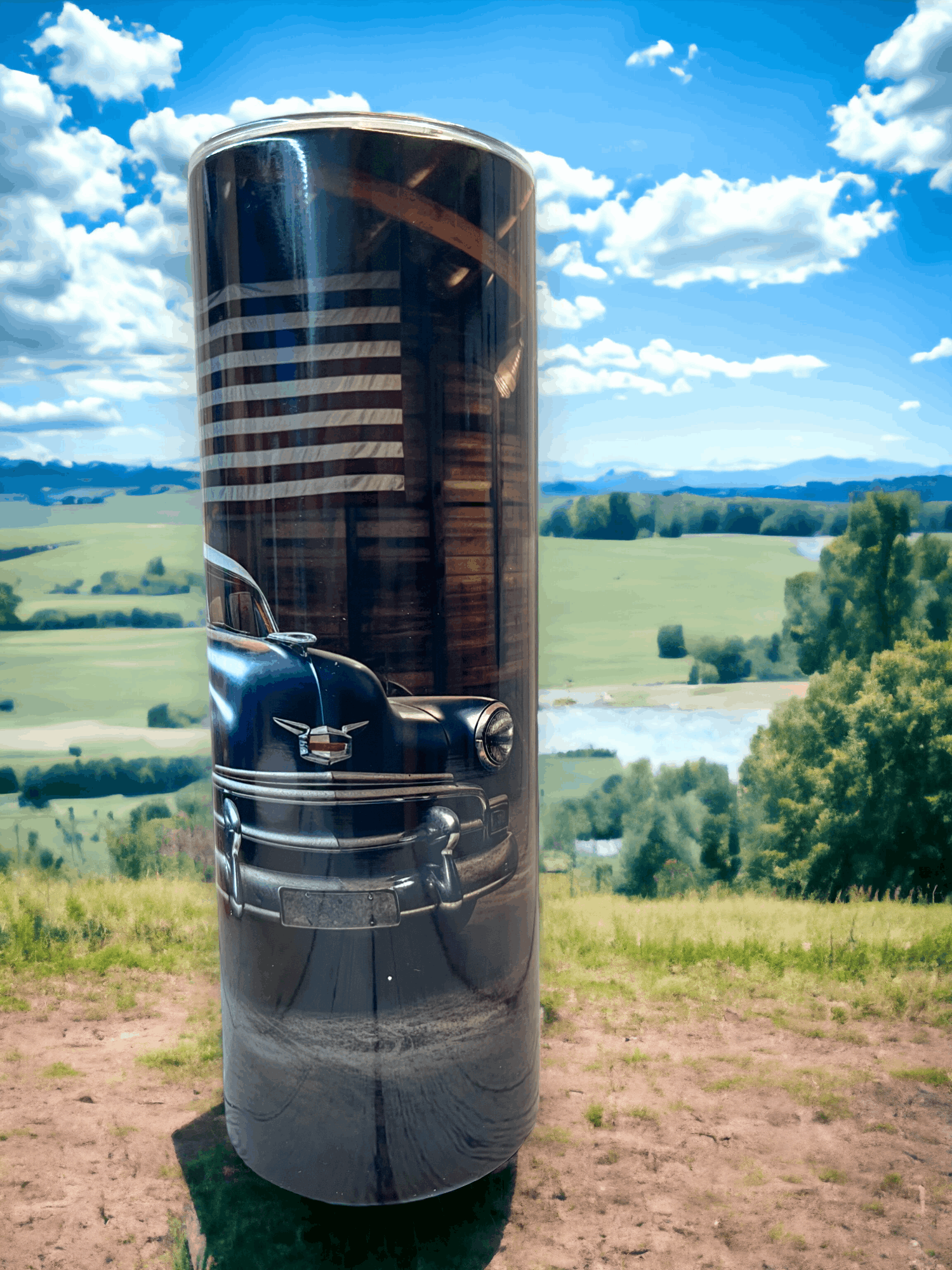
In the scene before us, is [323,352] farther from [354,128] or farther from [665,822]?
[665,822]

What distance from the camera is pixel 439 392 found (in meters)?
2.72

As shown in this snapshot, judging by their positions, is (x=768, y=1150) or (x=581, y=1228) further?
(x=768, y=1150)

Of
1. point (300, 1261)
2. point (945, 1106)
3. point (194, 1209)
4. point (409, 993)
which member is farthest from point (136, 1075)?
point (945, 1106)

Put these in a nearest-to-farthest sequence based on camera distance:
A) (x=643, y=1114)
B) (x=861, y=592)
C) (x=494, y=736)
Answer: (x=494, y=736), (x=643, y=1114), (x=861, y=592)

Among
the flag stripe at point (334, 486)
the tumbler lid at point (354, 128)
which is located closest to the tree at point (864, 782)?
the flag stripe at point (334, 486)

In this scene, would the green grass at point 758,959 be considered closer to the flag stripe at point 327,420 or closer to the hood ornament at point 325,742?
the hood ornament at point 325,742

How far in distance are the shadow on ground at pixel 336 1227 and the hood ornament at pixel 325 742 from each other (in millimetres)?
1825

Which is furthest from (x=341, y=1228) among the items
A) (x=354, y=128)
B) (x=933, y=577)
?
(x=933, y=577)

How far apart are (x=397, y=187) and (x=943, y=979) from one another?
521 cm

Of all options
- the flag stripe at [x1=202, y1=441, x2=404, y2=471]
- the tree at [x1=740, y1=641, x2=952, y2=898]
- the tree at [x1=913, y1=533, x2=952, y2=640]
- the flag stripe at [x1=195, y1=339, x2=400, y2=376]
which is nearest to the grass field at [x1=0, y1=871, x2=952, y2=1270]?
the tree at [x1=740, y1=641, x2=952, y2=898]

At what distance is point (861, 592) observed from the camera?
8.95 m

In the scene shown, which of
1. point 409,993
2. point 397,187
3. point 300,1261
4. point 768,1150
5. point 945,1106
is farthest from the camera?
point 945,1106

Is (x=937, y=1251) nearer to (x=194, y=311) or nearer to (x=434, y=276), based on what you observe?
(x=434, y=276)

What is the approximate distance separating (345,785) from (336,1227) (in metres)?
1.78
